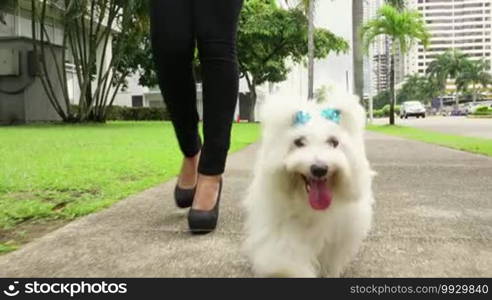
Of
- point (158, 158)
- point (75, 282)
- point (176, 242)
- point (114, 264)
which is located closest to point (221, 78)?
point (176, 242)

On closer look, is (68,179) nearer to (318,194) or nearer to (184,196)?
(184,196)

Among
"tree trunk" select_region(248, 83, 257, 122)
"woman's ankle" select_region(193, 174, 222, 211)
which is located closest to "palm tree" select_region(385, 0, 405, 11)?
"tree trunk" select_region(248, 83, 257, 122)

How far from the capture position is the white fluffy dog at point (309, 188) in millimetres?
1912

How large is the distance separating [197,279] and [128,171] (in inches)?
158

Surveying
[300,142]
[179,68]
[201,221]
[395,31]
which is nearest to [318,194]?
[300,142]

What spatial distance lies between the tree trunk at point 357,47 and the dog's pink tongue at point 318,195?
20428 millimetres

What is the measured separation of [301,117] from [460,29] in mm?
106170

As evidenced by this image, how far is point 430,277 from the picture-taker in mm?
2070

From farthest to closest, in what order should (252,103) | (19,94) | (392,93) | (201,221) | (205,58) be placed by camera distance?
(252,103), (392,93), (19,94), (205,58), (201,221)

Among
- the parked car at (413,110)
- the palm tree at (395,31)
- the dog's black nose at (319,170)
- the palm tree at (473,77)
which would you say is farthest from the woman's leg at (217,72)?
the palm tree at (473,77)

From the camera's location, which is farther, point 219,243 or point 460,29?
point 460,29

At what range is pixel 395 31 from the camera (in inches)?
1139

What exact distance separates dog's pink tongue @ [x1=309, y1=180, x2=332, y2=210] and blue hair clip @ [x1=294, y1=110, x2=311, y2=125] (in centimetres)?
21

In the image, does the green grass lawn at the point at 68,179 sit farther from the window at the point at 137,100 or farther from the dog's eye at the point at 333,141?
the window at the point at 137,100
